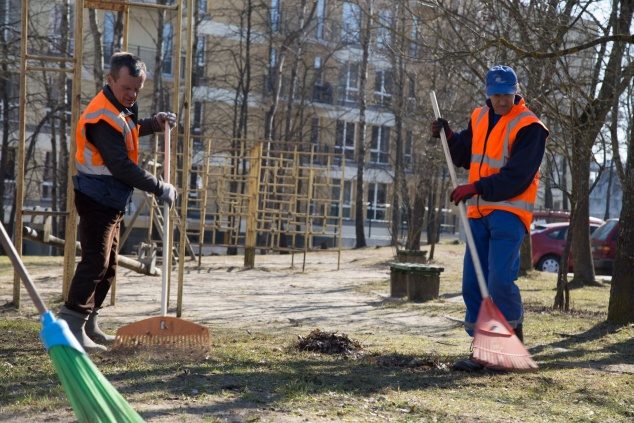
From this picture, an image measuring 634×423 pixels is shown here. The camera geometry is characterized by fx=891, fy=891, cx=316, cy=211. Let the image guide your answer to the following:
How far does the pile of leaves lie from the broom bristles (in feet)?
10.9

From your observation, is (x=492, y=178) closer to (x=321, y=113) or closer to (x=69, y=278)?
(x=69, y=278)

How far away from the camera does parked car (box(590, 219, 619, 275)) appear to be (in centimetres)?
1909

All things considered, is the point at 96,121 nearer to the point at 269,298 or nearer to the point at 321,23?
the point at 269,298

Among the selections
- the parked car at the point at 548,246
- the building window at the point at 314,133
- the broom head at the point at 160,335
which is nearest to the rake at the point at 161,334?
the broom head at the point at 160,335

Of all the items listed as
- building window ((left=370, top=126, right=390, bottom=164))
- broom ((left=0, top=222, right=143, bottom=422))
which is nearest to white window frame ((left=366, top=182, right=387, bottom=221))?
building window ((left=370, top=126, right=390, bottom=164))

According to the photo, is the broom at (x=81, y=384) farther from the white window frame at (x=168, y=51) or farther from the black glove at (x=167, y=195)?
the white window frame at (x=168, y=51)

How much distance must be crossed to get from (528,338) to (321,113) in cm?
3059

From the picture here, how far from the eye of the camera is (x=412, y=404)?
4.57 m

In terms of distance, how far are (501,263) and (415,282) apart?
16.8ft

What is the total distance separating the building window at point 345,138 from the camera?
38.4 meters

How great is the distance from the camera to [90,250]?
228 inches

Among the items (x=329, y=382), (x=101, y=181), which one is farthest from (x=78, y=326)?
(x=329, y=382)

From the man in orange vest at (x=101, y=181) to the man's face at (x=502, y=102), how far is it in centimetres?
217

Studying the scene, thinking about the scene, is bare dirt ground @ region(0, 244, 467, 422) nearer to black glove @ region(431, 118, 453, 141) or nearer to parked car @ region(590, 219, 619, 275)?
black glove @ region(431, 118, 453, 141)
